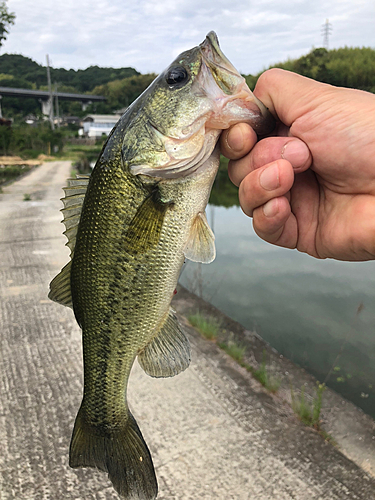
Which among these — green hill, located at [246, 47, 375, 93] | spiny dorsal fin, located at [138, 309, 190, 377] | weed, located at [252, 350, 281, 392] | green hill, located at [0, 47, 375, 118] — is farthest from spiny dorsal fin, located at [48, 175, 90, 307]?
green hill, located at [0, 47, 375, 118]

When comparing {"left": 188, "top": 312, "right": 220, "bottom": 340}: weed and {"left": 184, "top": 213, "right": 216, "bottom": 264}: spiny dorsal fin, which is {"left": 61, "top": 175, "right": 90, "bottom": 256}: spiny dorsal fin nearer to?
{"left": 184, "top": 213, "right": 216, "bottom": 264}: spiny dorsal fin

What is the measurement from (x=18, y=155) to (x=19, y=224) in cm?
2283

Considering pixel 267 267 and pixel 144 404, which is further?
pixel 267 267

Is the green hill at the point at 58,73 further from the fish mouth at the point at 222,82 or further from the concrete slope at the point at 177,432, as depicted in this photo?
the fish mouth at the point at 222,82

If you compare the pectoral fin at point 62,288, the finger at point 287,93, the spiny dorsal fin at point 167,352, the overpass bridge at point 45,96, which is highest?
the overpass bridge at point 45,96

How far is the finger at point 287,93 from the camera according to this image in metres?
1.64

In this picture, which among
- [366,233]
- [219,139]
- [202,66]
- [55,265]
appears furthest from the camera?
[55,265]

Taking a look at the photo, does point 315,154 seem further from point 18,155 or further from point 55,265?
point 18,155

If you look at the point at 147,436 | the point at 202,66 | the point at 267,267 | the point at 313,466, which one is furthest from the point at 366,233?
the point at 267,267

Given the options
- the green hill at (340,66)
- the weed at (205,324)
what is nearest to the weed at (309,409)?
the weed at (205,324)

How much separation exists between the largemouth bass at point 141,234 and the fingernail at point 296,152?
0.15 m

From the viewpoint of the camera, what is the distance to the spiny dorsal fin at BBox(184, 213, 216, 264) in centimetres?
149

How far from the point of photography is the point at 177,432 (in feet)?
9.32

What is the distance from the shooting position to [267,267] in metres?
7.93
